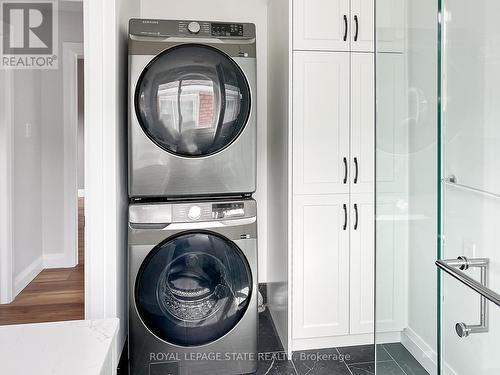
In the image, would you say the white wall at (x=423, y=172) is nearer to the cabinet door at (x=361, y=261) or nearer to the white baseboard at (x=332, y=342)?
the cabinet door at (x=361, y=261)

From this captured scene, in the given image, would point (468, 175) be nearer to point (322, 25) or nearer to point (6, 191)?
point (322, 25)

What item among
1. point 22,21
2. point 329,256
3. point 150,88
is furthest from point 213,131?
point 22,21

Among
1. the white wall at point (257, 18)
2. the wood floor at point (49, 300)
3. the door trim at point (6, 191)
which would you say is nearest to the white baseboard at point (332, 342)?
the white wall at point (257, 18)

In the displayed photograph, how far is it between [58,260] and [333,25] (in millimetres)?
3272

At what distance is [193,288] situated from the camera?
209 cm

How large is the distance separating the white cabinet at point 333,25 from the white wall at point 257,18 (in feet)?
2.22

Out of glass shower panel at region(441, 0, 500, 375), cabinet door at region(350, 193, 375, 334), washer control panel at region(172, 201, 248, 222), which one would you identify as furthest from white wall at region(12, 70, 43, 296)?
glass shower panel at region(441, 0, 500, 375)

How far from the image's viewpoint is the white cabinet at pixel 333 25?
2.25m

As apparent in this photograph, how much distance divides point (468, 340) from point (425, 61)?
0.79 metres

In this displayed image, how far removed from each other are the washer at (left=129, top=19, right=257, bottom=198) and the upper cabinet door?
315 millimetres

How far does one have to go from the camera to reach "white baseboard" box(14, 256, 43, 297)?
130 inches

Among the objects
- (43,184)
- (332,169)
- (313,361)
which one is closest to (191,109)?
(332,169)

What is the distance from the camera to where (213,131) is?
6.78ft

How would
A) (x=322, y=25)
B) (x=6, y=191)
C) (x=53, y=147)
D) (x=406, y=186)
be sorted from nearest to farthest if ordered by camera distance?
(x=406, y=186) → (x=322, y=25) → (x=6, y=191) → (x=53, y=147)
